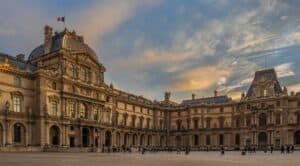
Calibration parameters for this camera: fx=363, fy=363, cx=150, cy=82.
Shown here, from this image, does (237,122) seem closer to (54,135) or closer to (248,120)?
(248,120)

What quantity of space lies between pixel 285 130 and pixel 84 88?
1918 inches

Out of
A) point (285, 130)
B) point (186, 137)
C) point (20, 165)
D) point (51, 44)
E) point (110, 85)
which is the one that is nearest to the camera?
point (20, 165)

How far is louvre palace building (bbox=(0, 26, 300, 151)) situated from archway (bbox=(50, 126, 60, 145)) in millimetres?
165

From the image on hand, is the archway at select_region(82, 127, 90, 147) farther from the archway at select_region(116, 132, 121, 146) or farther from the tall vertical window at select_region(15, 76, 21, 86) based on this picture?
the tall vertical window at select_region(15, 76, 21, 86)

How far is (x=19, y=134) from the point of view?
Answer: 5572 centimetres

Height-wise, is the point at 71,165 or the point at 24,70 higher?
the point at 24,70

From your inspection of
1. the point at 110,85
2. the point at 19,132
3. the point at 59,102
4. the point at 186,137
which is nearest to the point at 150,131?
the point at 186,137

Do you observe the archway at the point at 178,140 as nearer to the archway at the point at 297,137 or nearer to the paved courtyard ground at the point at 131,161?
the archway at the point at 297,137

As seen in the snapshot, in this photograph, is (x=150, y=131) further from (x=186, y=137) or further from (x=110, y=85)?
(x=110, y=85)

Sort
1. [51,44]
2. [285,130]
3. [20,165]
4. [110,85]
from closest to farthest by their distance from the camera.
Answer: [20,165] < [51,44] < [110,85] < [285,130]

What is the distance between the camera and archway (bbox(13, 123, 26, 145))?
180 feet

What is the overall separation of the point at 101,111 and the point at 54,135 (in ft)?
44.0

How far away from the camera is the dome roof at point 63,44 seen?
6594 centimetres

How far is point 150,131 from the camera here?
95125mm
